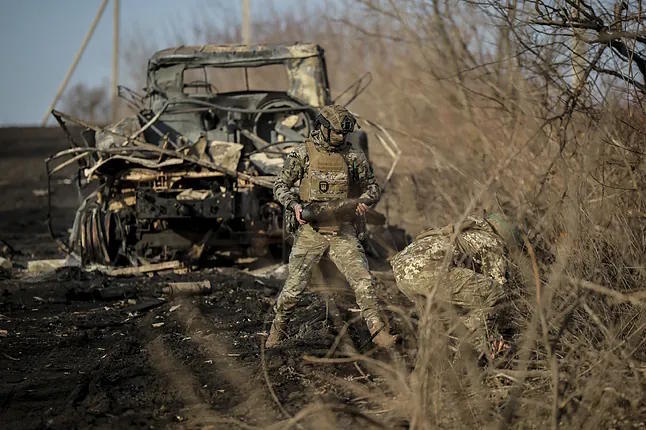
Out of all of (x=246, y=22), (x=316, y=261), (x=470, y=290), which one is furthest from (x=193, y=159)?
(x=246, y=22)

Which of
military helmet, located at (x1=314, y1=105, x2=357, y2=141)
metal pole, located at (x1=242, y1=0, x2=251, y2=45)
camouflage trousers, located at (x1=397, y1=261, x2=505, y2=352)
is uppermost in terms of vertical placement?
metal pole, located at (x1=242, y1=0, x2=251, y2=45)

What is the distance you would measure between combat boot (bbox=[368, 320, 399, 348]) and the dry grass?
0.17 meters

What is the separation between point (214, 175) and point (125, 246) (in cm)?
141

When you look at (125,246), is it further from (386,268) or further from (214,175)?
(386,268)

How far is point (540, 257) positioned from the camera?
6.14 metres

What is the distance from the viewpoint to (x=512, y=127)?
369 inches

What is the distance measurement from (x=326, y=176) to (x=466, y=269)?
1.32 metres

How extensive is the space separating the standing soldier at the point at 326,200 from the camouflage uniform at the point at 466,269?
1.73ft

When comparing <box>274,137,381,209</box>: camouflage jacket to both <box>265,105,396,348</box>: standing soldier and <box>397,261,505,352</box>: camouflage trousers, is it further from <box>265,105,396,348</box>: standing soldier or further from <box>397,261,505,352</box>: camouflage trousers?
<box>397,261,505,352</box>: camouflage trousers

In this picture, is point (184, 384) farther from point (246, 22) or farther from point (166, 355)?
point (246, 22)

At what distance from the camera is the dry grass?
3799mm

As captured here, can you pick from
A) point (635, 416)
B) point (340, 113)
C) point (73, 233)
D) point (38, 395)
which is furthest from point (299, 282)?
point (73, 233)

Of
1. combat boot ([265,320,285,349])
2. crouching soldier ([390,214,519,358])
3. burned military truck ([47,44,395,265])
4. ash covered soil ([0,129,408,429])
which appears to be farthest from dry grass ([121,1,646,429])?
burned military truck ([47,44,395,265])

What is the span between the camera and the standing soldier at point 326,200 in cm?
574
